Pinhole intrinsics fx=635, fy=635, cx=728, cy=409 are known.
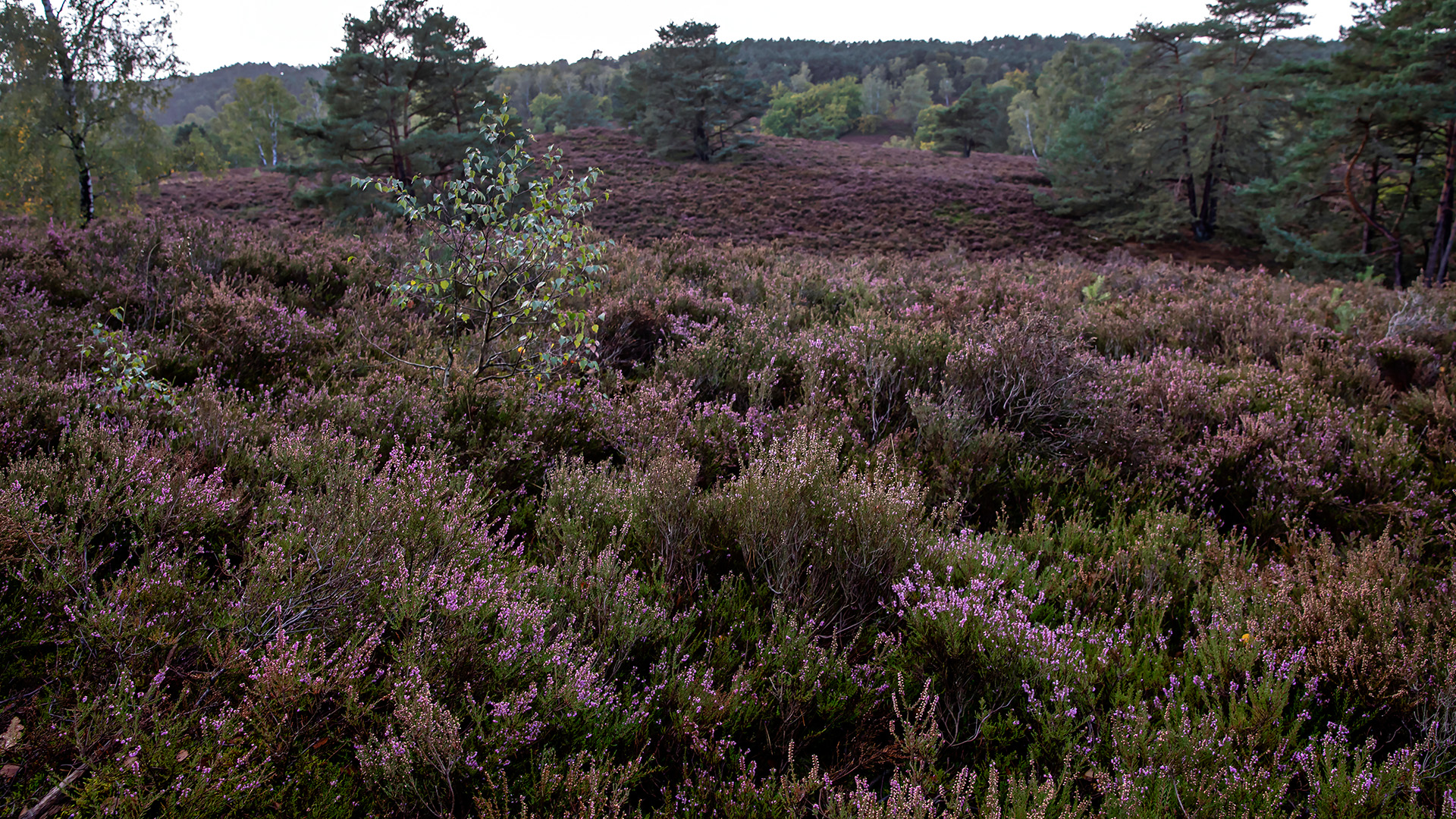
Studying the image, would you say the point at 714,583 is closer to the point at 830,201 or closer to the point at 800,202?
the point at 830,201

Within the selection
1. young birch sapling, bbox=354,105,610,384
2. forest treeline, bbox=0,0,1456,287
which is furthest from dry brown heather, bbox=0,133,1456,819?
forest treeline, bbox=0,0,1456,287

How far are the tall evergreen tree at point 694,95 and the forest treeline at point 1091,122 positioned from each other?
13 centimetres

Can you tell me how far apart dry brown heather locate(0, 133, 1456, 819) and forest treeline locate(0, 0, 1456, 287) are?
243 centimetres

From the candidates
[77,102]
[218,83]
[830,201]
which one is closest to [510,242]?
[77,102]

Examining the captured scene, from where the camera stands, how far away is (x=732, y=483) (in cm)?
305

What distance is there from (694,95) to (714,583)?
39295 millimetres

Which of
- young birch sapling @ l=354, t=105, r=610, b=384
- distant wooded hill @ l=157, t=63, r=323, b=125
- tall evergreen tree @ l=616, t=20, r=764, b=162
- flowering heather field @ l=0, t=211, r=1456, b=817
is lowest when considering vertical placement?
flowering heather field @ l=0, t=211, r=1456, b=817

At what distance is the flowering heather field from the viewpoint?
1684 millimetres

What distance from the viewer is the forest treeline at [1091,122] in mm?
15336

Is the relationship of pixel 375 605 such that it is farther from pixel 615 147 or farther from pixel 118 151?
pixel 615 147

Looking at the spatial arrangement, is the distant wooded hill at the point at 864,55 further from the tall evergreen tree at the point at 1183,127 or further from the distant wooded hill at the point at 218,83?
the tall evergreen tree at the point at 1183,127

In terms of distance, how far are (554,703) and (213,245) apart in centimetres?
763

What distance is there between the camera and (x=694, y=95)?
3709cm

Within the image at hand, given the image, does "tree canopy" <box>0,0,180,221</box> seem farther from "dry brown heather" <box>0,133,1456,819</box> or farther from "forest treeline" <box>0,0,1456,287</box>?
"dry brown heather" <box>0,133,1456,819</box>
